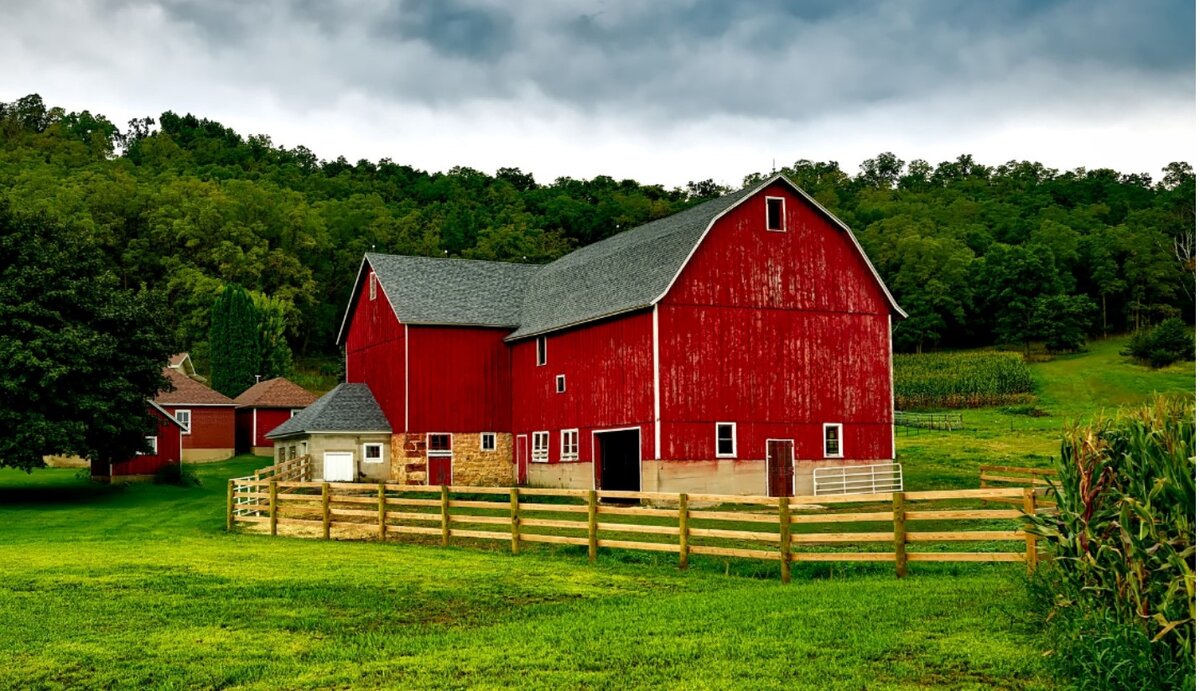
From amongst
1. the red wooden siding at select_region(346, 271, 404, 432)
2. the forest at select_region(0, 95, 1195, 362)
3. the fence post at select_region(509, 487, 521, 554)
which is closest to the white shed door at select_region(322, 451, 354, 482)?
the red wooden siding at select_region(346, 271, 404, 432)

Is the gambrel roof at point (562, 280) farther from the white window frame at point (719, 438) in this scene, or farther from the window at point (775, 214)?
the white window frame at point (719, 438)

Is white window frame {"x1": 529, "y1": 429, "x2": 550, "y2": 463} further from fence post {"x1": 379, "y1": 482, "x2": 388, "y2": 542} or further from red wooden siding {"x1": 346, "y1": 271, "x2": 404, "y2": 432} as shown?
fence post {"x1": 379, "y1": 482, "x2": 388, "y2": 542}

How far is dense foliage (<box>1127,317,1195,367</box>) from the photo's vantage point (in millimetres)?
79250

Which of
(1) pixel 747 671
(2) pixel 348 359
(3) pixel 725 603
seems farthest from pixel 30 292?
(1) pixel 747 671

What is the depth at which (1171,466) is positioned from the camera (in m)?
7.57

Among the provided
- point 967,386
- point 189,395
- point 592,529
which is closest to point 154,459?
point 189,395

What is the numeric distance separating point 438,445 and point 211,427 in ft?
81.0

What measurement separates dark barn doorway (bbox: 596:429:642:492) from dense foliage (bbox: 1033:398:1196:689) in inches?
1026

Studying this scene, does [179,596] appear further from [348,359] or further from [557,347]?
[348,359]

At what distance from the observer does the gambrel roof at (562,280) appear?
119 feet

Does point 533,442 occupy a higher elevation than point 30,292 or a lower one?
lower

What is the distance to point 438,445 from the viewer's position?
136 ft

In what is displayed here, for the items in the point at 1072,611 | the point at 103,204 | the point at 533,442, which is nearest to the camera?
the point at 1072,611

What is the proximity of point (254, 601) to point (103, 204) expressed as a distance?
85998 mm
